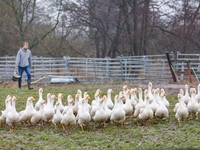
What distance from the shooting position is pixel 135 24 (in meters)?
29.9

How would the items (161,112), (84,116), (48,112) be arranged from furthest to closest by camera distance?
1. (161,112)
2. (48,112)
3. (84,116)

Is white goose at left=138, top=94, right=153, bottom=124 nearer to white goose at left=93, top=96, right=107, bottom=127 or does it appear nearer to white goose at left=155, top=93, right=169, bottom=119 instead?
white goose at left=155, top=93, right=169, bottom=119

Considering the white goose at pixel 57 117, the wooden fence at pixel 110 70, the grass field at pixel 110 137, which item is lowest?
the grass field at pixel 110 137

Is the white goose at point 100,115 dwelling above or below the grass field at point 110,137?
above

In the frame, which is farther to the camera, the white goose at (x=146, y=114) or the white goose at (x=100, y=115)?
the white goose at (x=146, y=114)

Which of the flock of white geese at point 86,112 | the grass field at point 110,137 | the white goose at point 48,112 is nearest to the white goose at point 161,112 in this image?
the flock of white geese at point 86,112

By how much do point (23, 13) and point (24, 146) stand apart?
23.9 meters

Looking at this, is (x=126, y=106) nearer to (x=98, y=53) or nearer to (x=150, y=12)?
(x=150, y=12)

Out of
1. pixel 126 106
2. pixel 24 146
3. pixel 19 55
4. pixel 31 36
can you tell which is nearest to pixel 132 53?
pixel 31 36

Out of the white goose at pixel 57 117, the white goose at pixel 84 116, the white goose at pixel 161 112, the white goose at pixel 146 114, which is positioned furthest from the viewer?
the white goose at pixel 161 112

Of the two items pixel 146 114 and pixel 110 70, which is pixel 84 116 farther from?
pixel 110 70

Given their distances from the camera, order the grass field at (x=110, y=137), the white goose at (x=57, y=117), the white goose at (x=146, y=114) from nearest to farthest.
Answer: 1. the grass field at (x=110, y=137)
2. the white goose at (x=57, y=117)
3. the white goose at (x=146, y=114)

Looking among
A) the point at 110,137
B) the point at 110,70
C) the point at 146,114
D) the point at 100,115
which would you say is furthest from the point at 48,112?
the point at 110,70

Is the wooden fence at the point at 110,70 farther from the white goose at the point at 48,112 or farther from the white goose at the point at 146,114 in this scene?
the white goose at the point at 48,112
